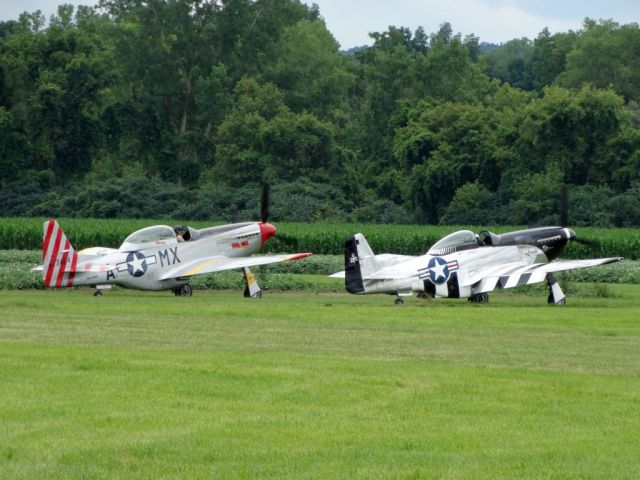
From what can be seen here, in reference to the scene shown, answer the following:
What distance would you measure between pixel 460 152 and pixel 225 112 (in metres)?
19.6

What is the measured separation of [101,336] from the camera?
18.6 metres

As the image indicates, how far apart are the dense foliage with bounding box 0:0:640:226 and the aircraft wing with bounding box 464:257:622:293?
3289 centimetres

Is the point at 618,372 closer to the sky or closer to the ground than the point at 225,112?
closer to the ground

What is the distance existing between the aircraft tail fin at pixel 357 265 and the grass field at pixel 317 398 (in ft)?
13.3

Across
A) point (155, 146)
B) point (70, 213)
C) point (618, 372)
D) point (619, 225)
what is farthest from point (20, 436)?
point (155, 146)

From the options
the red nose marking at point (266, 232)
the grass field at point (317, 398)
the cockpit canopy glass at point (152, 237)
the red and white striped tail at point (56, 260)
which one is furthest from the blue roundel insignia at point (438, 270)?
the red and white striped tail at point (56, 260)

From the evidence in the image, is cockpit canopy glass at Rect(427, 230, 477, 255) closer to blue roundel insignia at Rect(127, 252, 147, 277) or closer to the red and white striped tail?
blue roundel insignia at Rect(127, 252, 147, 277)

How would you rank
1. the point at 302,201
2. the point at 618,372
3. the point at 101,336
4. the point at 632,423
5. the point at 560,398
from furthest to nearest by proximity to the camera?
the point at 302,201
the point at 101,336
the point at 618,372
the point at 560,398
the point at 632,423

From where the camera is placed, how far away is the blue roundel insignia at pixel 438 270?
26.0 meters

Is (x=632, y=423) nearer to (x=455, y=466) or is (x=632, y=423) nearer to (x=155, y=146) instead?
(x=455, y=466)

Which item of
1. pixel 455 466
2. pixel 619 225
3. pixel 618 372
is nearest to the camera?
pixel 455 466

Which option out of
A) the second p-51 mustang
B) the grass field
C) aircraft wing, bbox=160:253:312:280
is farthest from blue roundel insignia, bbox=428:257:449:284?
aircraft wing, bbox=160:253:312:280

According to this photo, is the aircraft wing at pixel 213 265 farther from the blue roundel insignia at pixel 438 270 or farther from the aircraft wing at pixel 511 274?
the aircraft wing at pixel 511 274

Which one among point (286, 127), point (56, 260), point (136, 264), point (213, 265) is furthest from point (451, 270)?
point (286, 127)
